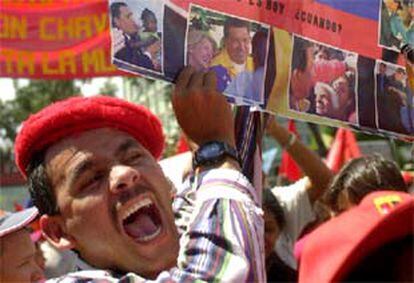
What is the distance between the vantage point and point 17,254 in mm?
2352

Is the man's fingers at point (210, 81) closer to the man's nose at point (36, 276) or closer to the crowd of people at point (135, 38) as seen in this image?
the crowd of people at point (135, 38)

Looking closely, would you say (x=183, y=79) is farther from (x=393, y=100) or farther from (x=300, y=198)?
(x=300, y=198)

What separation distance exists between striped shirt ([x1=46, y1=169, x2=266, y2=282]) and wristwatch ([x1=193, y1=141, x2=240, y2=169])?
2cm

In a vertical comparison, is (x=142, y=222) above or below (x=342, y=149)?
above

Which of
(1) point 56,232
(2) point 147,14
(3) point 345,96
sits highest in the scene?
(2) point 147,14

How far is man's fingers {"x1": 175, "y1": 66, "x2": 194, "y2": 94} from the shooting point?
1.61 meters

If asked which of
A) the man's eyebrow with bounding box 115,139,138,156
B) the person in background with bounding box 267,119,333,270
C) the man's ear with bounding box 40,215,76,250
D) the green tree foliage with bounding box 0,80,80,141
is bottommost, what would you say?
the green tree foliage with bounding box 0,80,80,141

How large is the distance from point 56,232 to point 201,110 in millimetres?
396

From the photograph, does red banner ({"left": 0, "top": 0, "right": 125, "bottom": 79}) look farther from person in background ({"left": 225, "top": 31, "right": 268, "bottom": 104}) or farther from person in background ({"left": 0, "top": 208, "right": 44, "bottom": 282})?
person in background ({"left": 225, "top": 31, "right": 268, "bottom": 104})

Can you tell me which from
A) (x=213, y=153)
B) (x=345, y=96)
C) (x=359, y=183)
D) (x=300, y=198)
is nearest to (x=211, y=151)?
(x=213, y=153)

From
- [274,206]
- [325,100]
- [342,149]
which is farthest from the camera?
[342,149]

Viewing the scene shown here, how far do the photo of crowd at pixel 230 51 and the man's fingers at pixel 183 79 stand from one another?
1.0 inches

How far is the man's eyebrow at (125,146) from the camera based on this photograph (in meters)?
1.68

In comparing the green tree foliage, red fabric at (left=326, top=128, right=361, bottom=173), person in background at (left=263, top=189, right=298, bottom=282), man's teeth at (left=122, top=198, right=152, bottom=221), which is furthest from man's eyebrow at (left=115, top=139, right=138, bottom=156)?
the green tree foliage
